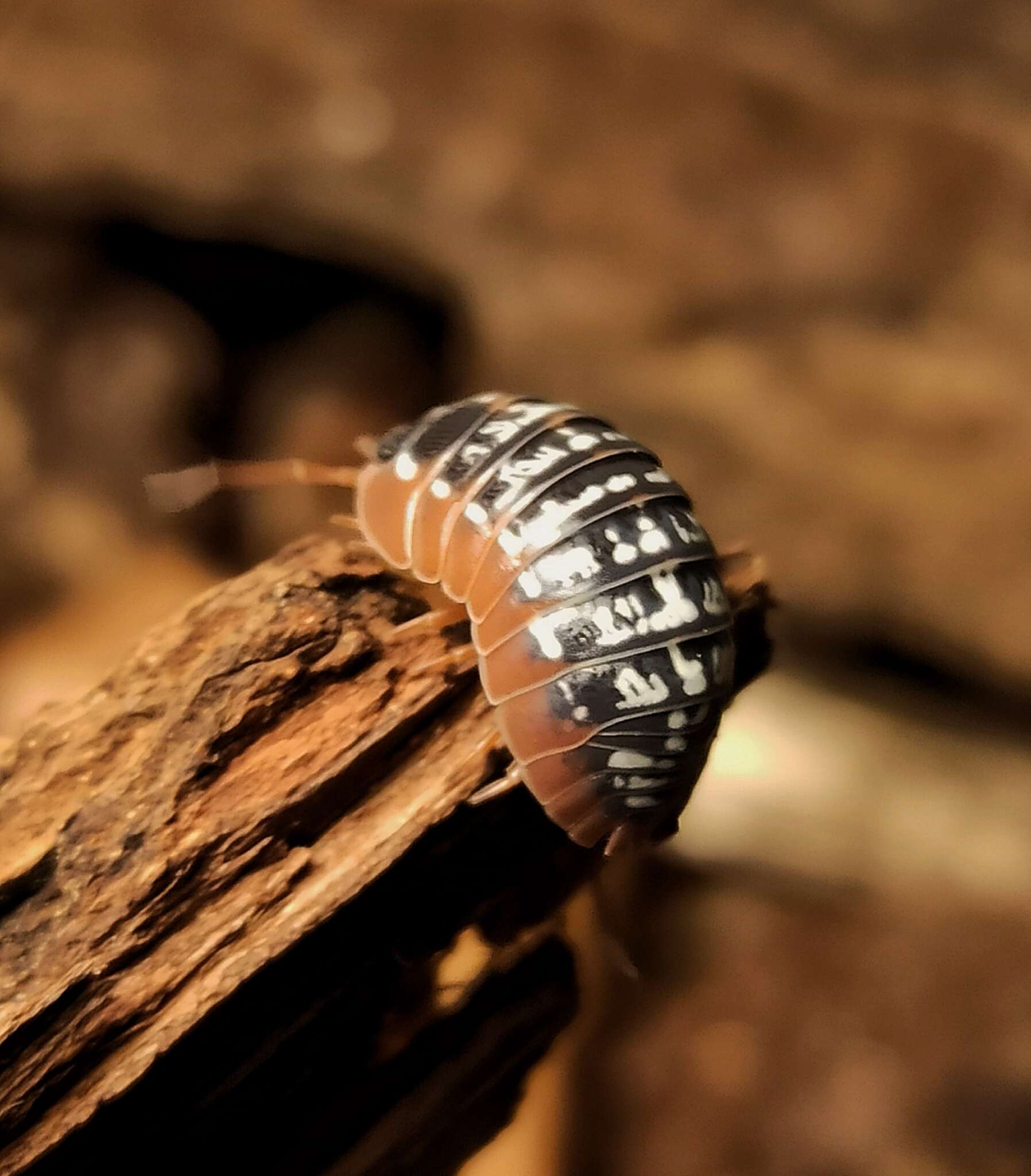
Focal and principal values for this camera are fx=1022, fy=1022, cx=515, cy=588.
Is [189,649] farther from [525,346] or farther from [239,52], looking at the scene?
[239,52]

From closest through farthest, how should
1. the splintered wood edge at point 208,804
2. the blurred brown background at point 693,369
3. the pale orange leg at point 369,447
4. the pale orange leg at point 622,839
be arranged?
the splintered wood edge at point 208,804 < the pale orange leg at point 622,839 < the pale orange leg at point 369,447 < the blurred brown background at point 693,369

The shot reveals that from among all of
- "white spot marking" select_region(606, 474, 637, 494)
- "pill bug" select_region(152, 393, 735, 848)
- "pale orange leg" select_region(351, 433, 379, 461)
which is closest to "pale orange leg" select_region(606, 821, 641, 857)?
"pill bug" select_region(152, 393, 735, 848)

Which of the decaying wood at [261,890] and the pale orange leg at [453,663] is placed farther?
the pale orange leg at [453,663]

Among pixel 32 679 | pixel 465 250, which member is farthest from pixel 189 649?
pixel 465 250

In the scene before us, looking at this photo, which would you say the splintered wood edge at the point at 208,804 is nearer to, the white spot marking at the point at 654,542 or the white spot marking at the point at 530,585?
the white spot marking at the point at 530,585

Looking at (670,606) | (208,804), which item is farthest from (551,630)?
(208,804)

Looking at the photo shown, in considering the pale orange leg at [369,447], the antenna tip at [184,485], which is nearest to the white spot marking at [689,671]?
the pale orange leg at [369,447]
